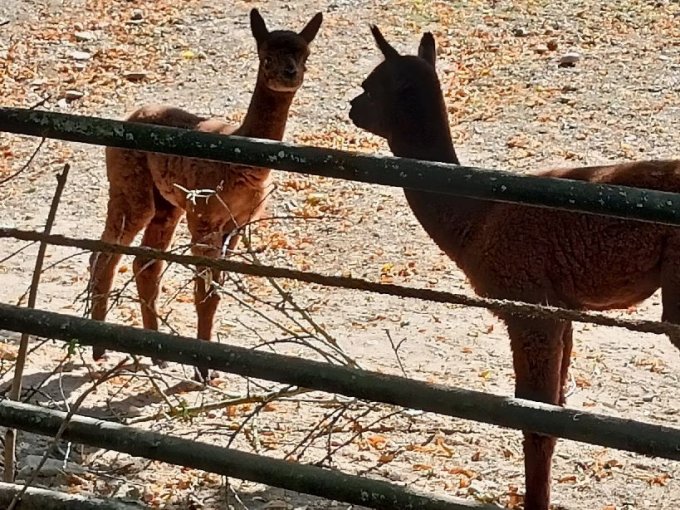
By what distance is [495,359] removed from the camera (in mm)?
7168

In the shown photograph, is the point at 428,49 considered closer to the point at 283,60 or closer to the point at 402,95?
the point at 402,95

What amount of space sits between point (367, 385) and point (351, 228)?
264 inches

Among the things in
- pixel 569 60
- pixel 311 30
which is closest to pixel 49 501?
pixel 311 30

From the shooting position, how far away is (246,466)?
2.98m

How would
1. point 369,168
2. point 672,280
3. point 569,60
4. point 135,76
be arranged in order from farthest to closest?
point 135,76 < point 569,60 < point 672,280 < point 369,168

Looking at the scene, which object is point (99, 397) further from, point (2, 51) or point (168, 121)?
point (2, 51)

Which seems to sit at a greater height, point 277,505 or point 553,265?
point 553,265

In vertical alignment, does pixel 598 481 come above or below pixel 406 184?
below

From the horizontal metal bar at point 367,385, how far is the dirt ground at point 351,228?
0.82 meters

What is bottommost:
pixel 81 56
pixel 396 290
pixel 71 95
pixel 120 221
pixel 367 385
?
pixel 367 385

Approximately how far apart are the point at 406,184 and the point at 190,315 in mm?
5518

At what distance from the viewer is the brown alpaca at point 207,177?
6855 millimetres

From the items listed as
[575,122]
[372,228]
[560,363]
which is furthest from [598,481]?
[575,122]

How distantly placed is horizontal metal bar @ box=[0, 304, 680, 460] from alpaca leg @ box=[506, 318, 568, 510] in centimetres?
233
